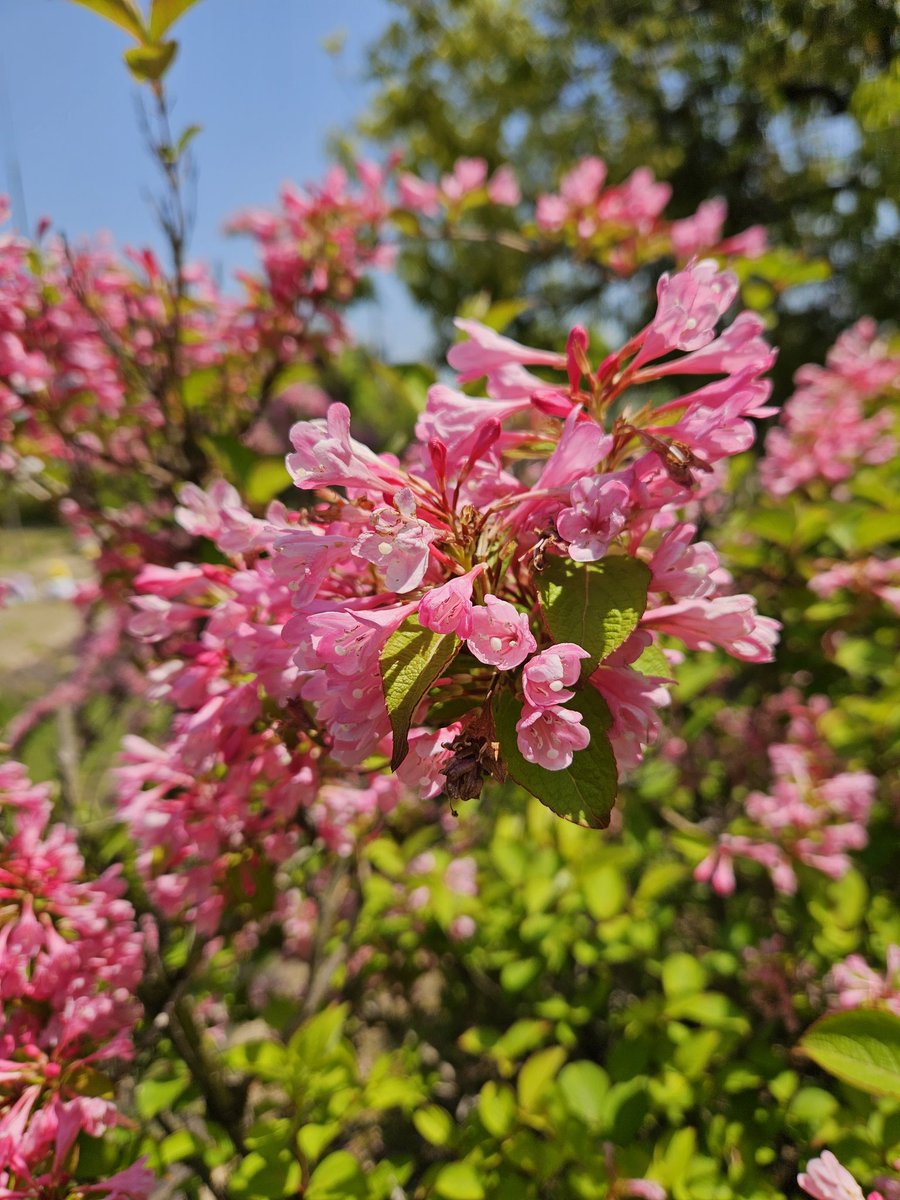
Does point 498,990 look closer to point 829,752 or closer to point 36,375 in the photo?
point 829,752

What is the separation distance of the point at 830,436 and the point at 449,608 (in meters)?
1.76

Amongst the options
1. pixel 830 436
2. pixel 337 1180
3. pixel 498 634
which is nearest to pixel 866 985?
pixel 337 1180

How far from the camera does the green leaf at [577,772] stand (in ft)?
1.84

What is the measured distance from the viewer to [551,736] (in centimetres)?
57

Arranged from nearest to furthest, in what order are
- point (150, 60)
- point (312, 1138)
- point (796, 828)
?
point (150, 60)
point (312, 1138)
point (796, 828)

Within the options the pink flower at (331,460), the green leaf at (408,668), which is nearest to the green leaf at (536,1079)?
the green leaf at (408,668)

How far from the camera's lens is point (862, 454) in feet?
6.53

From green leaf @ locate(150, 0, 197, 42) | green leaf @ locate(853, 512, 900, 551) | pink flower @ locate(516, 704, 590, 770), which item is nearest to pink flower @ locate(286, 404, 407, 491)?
pink flower @ locate(516, 704, 590, 770)

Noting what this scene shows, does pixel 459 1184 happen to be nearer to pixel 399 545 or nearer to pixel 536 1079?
pixel 536 1079

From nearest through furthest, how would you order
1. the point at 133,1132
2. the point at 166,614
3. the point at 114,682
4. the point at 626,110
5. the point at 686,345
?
the point at 686,345 < the point at 166,614 < the point at 133,1132 < the point at 114,682 < the point at 626,110

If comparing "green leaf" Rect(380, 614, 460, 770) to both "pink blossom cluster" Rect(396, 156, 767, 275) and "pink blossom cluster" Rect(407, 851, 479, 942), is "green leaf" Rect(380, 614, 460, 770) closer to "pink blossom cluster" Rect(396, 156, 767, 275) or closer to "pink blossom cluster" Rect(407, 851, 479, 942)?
"pink blossom cluster" Rect(407, 851, 479, 942)

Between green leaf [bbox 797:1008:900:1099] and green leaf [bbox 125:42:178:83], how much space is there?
4.45ft

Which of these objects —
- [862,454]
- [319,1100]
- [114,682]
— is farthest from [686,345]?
[114,682]

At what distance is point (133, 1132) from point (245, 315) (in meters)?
1.74
